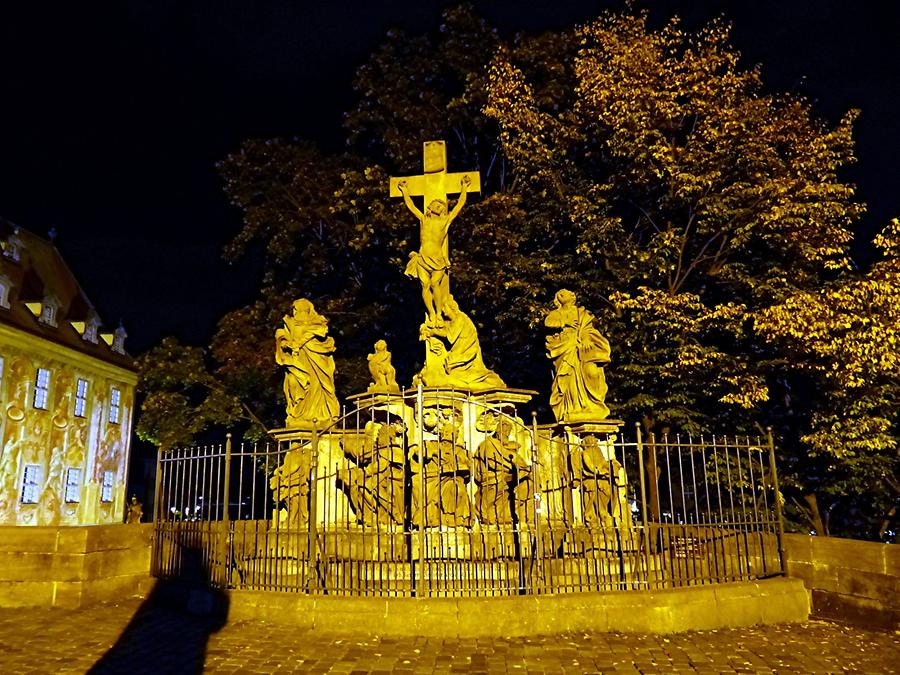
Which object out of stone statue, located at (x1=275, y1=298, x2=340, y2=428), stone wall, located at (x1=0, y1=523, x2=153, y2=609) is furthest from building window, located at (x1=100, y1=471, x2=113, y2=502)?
stone wall, located at (x1=0, y1=523, x2=153, y2=609)

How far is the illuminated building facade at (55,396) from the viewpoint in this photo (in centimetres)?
2572

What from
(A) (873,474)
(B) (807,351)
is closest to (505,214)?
(B) (807,351)

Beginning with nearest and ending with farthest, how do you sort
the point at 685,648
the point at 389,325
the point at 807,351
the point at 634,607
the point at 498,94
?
the point at 685,648, the point at 634,607, the point at 807,351, the point at 498,94, the point at 389,325

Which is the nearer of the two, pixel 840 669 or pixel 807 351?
pixel 840 669

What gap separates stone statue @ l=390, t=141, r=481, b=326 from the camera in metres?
12.5

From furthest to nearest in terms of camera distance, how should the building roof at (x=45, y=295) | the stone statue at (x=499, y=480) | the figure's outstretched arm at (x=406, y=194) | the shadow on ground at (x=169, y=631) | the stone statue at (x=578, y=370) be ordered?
the building roof at (x=45, y=295)
the figure's outstretched arm at (x=406, y=194)
the stone statue at (x=578, y=370)
the stone statue at (x=499, y=480)
the shadow on ground at (x=169, y=631)

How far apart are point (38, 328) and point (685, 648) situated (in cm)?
2743

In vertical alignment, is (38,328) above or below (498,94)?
below

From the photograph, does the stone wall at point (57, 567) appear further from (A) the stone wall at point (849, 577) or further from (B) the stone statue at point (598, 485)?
(A) the stone wall at point (849, 577)

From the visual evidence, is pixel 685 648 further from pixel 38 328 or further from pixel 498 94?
pixel 38 328

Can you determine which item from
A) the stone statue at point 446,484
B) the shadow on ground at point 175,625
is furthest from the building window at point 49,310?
the stone statue at point 446,484

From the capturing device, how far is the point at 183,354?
2258 cm

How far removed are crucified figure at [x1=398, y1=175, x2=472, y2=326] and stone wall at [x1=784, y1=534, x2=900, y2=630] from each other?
20.7 ft

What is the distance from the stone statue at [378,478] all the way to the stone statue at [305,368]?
121 centimetres
